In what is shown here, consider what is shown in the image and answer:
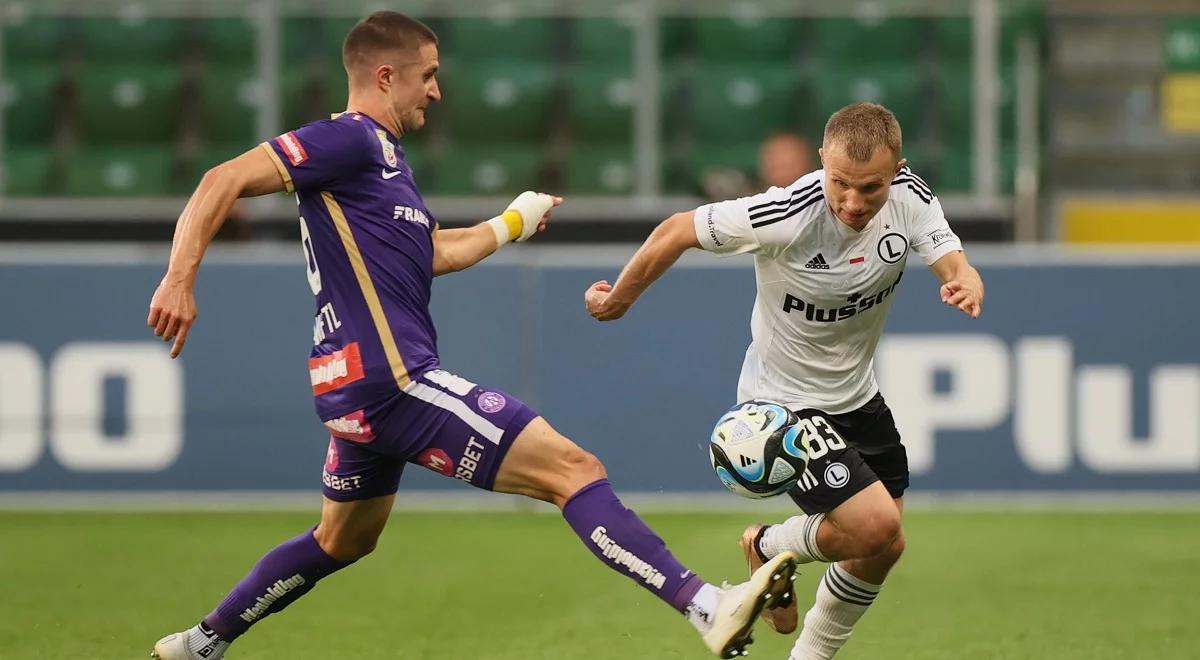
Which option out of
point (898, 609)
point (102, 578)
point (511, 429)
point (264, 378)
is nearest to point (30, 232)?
point (264, 378)

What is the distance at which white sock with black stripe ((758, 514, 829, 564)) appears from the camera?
5.90m

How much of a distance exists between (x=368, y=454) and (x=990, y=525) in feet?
19.4

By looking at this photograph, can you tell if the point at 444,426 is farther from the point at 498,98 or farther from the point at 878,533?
the point at 498,98

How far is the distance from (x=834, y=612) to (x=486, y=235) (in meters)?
1.69

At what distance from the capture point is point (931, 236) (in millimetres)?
5828

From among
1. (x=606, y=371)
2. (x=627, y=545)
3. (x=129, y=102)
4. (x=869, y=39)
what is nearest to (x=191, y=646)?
(x=627, y=545)

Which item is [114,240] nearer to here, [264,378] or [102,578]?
[264,378]

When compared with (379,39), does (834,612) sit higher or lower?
lower

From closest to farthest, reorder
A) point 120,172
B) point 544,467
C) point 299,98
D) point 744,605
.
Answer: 1. point 744,605
2. point 544,467
3. point 299,98
4. point 120,172

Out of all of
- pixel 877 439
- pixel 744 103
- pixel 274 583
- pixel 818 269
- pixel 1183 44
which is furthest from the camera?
pixel 1183 44

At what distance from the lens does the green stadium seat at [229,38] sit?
46.3 ft

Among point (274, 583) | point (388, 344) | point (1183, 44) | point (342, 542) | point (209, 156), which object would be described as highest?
point (1183, 44)

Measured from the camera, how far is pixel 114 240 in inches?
539

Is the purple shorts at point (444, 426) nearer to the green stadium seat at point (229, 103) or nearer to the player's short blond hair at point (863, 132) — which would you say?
the player's short blond hair at point (863, 132)
